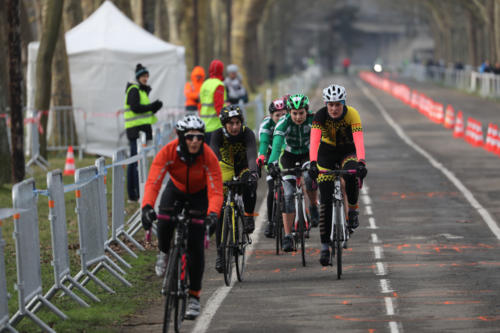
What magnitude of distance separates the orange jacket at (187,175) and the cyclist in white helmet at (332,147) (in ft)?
8.47

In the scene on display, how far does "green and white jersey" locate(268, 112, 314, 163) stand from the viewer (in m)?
13.9

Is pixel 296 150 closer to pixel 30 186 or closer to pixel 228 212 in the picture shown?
pixel 228 212

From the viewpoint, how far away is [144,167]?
16312 millimetres

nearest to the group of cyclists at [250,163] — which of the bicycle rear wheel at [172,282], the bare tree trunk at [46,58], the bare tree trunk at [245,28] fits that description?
the bicycle rear wheel at [172,282]

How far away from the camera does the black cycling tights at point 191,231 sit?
10055 mm

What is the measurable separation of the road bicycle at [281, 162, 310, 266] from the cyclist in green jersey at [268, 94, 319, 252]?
8cm

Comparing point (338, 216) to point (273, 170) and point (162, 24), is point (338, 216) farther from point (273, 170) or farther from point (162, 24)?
point (162, 24)

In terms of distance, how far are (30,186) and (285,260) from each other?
501 centimetres

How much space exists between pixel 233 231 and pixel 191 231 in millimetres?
2410

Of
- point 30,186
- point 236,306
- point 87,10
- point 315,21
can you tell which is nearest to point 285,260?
point 236,306

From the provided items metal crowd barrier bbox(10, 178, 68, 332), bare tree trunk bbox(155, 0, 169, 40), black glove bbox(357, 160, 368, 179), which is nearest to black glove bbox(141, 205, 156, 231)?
metal crowd barrier bbox(10, 178, 68, 332)

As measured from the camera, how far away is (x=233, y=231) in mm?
12461

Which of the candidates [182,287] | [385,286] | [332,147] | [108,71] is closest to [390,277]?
[385,286]

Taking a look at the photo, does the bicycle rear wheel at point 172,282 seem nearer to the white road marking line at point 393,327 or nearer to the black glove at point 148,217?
the black glove at point 148,217
